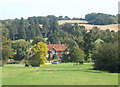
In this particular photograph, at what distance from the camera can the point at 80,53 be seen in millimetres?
56875

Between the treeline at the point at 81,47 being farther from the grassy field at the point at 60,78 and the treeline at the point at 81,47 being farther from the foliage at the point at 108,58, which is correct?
the grassy field at the point at 60,78

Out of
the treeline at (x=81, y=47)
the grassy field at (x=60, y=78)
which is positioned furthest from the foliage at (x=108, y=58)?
the grassy field at (x=60, y=78)

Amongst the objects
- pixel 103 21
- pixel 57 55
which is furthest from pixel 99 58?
pixel 103 21

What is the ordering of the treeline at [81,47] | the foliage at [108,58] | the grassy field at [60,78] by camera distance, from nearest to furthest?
the grassy field at [60,78], the foliage at [108,58], the treeline at [81,47]

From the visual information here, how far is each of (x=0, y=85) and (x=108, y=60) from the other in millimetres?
16599

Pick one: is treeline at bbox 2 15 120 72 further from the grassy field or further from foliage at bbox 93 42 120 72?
the grassy field

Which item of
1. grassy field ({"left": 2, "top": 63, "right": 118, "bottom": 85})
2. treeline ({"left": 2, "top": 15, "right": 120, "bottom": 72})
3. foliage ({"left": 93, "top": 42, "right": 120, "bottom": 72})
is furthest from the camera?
treeline ({"left": 2, "top": 15, "right": 120, "bottom": 72})

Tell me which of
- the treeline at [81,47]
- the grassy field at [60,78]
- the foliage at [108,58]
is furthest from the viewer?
the treeline at [81,47]

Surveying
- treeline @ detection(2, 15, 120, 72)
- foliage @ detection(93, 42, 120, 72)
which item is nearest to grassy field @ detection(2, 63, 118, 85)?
foliage @ detection(93, 42, 120, 72)

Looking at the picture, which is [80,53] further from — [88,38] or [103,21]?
[103,21]

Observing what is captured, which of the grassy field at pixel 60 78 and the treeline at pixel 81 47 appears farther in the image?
the treeline at pixel 81 47

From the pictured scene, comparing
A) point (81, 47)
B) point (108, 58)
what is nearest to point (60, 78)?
point (108, 58)

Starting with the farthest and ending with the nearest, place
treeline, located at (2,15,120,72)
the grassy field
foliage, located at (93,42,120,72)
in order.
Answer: treeline, located at (2,15,120,72)
foliage, located at (93,42,120,72)
the grassy field

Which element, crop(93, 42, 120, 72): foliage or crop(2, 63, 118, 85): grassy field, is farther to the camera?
crop(93, 42, 120, 72): foliage
